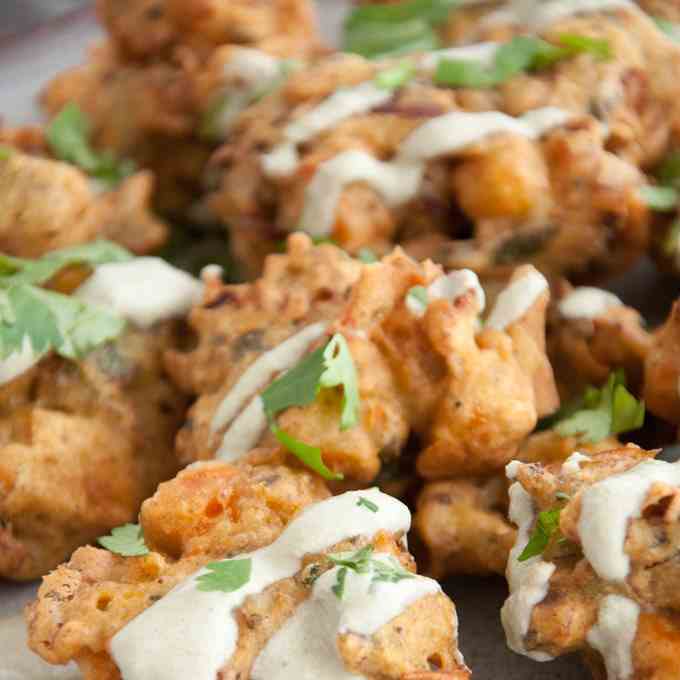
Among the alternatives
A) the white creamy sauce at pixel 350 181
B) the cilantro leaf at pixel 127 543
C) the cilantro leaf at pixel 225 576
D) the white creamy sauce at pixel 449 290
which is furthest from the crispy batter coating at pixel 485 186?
the cilantro leaf at pixel 225 576

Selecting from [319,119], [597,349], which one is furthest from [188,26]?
[597,349]

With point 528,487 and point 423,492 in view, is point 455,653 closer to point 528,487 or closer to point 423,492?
point 528,487

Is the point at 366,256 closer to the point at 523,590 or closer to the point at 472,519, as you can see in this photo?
the point at 472,519

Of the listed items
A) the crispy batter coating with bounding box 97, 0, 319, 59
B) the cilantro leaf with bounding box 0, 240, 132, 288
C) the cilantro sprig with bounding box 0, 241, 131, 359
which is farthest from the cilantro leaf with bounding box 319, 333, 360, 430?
the crispy batter coating with bounding box 97, 0, 319, 59

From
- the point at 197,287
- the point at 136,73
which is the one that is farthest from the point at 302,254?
the point at 136,73

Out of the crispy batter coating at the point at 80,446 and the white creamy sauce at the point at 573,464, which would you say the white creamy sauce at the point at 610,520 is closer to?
the white creamy sauce at the point at 573,464

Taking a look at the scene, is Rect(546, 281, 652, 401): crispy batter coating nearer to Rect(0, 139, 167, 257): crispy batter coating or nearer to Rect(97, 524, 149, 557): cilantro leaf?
Rect(97, 524, 149, 557): cilantro leaf

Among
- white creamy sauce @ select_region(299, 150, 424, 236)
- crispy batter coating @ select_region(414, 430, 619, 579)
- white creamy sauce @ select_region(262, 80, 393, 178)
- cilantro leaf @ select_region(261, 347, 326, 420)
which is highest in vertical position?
white creamy sauce @ select_region(262, 80, 393, 178)

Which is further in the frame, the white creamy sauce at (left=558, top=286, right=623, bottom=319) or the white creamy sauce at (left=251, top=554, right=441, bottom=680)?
the white creamy sauce at (left=558, top=286, right=623, bottom=319)
